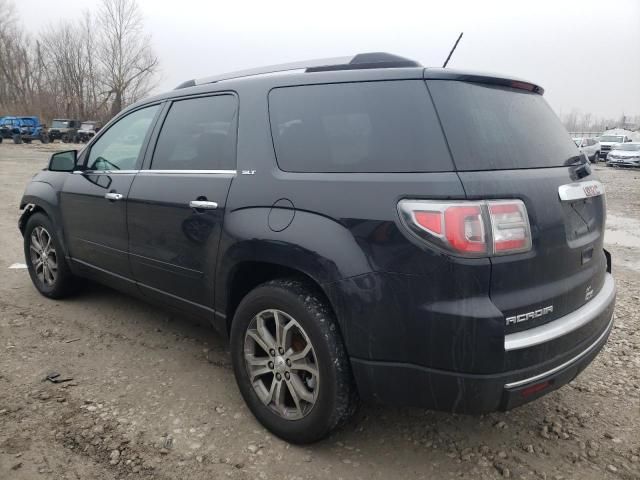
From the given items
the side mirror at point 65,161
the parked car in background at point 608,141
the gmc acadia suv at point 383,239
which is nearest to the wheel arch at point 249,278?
the gmc acadia suv at point 383,239

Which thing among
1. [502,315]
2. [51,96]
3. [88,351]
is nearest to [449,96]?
[502,315]

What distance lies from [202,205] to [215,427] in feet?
3.96

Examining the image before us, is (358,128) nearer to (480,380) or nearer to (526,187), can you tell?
(526,187)

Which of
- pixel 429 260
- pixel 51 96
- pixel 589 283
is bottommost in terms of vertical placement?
Answer: pixel 589 283

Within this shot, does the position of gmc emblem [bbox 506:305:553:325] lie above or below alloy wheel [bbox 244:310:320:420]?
above

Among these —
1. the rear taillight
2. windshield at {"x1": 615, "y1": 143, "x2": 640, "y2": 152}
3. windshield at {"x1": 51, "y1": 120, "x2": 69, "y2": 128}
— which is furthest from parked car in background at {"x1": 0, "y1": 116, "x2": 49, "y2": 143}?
the rear taillight

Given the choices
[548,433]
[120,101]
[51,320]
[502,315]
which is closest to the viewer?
[502,315]

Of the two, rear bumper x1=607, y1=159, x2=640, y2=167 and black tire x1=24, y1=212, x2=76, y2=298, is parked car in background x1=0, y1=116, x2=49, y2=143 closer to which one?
black tire x1=24, y1=212, x2=76, y2=298

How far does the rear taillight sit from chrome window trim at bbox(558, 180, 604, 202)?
14.2 inches

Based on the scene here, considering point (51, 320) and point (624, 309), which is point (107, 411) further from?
point (624, 309)

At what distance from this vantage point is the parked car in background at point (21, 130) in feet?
114

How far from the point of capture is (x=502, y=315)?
191 cm

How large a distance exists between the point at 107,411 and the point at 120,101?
2254 inches

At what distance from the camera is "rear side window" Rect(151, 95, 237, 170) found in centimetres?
285
